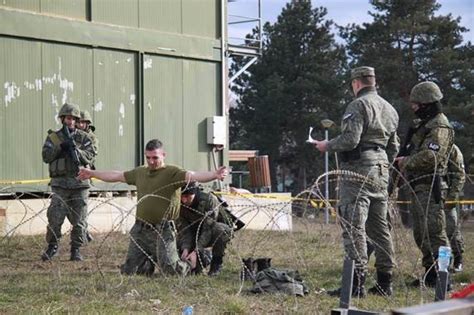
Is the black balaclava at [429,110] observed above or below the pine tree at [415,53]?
below

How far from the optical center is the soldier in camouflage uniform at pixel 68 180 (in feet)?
30.5

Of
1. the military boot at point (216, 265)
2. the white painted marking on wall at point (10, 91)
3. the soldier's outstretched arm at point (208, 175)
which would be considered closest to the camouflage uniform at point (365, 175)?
the soldier's outstretched arm at point (208, 175)

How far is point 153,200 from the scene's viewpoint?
796 cm

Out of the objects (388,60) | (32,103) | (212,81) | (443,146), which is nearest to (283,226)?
(212,81)

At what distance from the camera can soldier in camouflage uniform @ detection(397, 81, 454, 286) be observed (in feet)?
24.5

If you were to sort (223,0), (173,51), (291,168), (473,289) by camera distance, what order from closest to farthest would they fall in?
(473,289)
(173,51)
(223,0)
(291,168)

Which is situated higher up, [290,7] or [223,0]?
[290,7]

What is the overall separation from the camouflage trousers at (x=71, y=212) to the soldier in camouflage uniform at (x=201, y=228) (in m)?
1.35

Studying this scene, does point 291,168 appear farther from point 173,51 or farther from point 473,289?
point 473,289

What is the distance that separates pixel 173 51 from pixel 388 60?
2035cm

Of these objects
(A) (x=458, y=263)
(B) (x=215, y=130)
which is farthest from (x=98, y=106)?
(A) (x=458, y=263)

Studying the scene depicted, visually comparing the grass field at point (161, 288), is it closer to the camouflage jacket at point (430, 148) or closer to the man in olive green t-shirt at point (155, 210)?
the man in olive green t-shirt at point (155, 210)

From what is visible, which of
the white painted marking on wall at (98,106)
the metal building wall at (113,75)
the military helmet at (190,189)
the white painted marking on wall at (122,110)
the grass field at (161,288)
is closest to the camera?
the grass field at (161,288)

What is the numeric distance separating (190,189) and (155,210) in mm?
433
